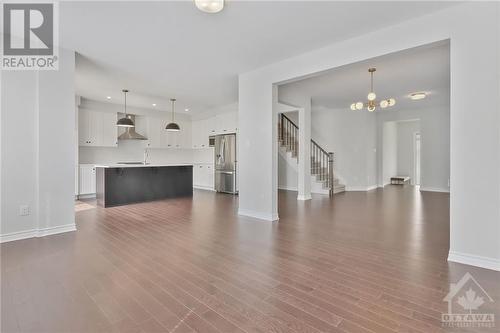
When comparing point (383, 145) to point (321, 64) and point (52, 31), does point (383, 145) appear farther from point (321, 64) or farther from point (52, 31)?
point (52, 31)

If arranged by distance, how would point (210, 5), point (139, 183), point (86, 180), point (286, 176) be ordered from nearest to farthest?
point (210, 5)
point (139, 183)
point (86, 180)
point (286, 176)

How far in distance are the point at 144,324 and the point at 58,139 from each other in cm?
333

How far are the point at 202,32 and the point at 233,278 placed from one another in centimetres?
298

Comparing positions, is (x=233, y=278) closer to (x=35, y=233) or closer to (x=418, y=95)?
(x=35, y=233)

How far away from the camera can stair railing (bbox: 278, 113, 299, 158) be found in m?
8.81

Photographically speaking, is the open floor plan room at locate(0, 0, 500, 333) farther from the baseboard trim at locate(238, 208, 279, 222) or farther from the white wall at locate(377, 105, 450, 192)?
the white wall at locate(377, 105, 450, 192)

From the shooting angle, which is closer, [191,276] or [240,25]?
[191,276]

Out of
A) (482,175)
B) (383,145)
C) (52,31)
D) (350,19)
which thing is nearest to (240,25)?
(350,19)

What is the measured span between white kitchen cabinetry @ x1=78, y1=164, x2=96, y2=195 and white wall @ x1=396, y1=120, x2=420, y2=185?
12.4 metres

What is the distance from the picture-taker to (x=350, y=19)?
302cm

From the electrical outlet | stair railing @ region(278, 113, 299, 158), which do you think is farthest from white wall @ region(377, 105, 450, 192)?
the electrical outlet

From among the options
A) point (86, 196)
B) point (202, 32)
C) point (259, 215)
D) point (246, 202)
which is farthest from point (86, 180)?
point (202, 32)

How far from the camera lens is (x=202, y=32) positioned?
11.0ft

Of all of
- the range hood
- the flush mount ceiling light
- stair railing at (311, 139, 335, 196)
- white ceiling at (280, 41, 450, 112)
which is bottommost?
stair railing at (311, 139, 335, 196)
